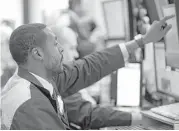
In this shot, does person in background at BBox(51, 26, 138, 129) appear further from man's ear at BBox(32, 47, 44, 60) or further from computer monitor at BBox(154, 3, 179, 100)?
man's ear at BBox(32, 47, 44, 60)

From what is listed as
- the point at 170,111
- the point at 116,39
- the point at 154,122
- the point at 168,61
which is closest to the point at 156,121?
the point at 154,122

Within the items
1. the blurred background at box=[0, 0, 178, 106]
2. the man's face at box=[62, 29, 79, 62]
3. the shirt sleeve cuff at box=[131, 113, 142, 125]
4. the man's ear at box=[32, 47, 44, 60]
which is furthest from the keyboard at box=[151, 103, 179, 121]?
the man's face at box=[62, 29, 79, 62]

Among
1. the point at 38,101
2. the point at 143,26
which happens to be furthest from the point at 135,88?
the point at 38,101

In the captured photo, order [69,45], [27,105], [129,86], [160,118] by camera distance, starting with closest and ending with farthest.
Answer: [27,105]
[160,118]
[69,45]
[129,86]

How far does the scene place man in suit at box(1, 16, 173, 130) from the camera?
1298 mm

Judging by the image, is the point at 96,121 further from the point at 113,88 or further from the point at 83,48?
the point at 83,48

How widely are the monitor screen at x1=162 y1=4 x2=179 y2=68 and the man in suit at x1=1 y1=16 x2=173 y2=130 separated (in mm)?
68

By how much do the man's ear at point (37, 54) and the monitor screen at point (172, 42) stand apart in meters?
0.78

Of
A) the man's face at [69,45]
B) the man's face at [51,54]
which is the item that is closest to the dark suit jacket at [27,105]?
the man's face at [51,54]

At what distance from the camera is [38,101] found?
1.31m

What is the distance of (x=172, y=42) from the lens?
6.49 ft

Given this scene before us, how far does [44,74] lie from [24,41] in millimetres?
174

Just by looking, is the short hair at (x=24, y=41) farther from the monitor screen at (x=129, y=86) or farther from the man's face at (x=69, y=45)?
the monitor screen at (x=129, y=86)

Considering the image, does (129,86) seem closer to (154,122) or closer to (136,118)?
(136,118)
